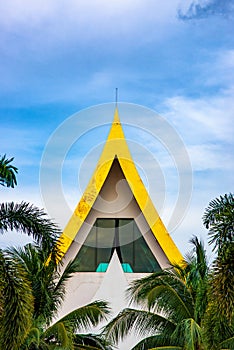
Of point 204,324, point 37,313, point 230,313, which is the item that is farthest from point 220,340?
point 37,313

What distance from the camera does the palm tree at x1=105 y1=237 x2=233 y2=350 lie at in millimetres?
14133

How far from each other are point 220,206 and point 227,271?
3.77ft

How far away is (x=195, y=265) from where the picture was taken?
14.5 metres

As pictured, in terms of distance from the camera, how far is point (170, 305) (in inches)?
568

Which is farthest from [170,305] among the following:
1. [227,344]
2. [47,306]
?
[47,306]

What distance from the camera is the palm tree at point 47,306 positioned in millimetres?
14664

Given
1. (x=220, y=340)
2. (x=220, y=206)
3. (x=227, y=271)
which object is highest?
(x=220, y=206)

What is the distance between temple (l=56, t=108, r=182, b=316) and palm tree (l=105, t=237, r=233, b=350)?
227 inches

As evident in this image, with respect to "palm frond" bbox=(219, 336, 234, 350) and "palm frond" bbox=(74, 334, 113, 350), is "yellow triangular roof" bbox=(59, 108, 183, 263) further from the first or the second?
"palm frond" bbox=(219, 336, 234, 350)

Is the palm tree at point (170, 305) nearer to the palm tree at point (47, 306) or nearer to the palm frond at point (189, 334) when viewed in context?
the palm frond at point (189, 334)

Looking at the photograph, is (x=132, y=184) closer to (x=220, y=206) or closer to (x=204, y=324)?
(x=204, y=324)

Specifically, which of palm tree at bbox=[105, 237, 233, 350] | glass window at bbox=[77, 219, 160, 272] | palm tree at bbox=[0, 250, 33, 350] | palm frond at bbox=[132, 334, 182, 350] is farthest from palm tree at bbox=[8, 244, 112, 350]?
glass window at bbox=[77, 219, 160, 272]

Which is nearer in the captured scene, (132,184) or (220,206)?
(220,206)

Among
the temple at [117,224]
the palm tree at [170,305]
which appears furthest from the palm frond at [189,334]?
the temple at [117,224]
